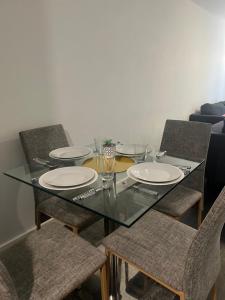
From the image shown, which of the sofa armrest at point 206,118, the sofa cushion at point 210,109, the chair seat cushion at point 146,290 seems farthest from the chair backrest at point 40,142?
the sofa cushion at point 210,109

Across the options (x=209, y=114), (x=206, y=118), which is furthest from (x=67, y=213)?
(x=209, y=114)

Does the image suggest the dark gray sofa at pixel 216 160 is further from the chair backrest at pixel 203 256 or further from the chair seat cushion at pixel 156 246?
the chair backrest at pixel 203 256

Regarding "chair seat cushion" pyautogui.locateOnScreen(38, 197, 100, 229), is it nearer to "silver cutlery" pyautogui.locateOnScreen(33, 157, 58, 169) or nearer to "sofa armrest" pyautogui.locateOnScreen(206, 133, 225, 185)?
"silver cutlery" pyautogui.locateOnScreen(33, 157, 58, 169)

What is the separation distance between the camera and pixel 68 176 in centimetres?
138

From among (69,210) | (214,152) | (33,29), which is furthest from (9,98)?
(214,152)

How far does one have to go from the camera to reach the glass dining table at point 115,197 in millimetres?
1121

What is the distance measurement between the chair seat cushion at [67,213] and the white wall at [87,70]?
0.41 metres

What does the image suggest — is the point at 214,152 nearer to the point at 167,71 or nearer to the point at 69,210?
the point at 167,71

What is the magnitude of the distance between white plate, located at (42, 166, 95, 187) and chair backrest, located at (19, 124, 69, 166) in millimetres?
348

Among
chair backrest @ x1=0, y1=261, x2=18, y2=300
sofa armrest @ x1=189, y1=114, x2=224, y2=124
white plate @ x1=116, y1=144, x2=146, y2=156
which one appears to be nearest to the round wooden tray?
white plate @ x1=116, y1=144, x2=146, y2=156

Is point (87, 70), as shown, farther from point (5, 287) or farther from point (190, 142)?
point (5, 287)

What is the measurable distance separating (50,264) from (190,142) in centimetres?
136

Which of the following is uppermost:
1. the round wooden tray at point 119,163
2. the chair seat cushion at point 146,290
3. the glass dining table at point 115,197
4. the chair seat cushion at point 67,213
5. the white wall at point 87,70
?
the white wall at point 87,70

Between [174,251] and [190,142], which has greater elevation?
[190,142]
